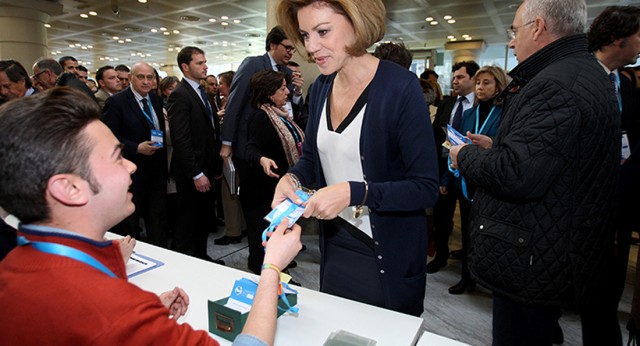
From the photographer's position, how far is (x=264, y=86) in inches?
129

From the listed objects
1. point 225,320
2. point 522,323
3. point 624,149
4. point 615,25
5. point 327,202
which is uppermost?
point 615,25

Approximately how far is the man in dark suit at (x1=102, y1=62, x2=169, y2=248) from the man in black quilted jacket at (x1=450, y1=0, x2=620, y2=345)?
290 centimetres

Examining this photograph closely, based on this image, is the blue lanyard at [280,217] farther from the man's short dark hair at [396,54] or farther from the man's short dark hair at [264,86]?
the man's short dark hair at [264,86]

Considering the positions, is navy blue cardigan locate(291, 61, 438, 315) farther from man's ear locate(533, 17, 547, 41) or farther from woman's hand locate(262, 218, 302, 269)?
man's ear locate(533, 17, 547, 41)

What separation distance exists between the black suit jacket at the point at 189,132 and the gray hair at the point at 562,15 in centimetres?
272

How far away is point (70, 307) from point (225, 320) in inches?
20.7

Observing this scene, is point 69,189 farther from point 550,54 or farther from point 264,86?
point 264,86

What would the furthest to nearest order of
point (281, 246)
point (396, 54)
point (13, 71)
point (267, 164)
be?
point (13, 71), point (267, 164), point (396, 54), point (281, 246)

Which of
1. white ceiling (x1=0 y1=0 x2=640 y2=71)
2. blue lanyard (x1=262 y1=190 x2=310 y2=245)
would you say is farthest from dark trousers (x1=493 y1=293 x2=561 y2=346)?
white ceiling (x1=0 y1=0 x2=640 y2=71)

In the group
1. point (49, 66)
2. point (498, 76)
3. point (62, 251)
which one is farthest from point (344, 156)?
point (49, 66)

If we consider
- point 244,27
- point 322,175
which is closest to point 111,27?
point 244,27

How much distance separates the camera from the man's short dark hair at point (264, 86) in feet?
10.8

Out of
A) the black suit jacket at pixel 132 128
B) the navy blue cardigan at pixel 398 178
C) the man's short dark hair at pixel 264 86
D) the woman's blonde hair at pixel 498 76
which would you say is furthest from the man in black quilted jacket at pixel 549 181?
the black suit jacket at pixel 132 128

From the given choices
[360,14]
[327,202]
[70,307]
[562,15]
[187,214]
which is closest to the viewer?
[70,307]
